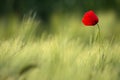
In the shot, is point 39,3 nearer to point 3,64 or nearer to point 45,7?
point 45,7

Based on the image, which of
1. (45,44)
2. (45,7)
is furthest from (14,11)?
(45,44)

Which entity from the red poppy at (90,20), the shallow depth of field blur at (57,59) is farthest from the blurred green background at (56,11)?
the shallow depth of field blur at (57,59)

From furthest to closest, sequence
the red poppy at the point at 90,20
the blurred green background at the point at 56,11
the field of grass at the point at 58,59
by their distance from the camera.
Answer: the blurred green background at the point at 56,11, the red poppy at the point at 90,20, the field of grass at the point at 58,59

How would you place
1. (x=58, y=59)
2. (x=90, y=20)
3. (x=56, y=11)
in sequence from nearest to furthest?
(x=58, y=59), (x=90, y=20), (x=56, y=11)

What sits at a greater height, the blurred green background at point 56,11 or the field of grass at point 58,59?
the blurred green background at point 56,11

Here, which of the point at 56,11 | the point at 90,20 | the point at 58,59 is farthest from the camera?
the point at 56,11

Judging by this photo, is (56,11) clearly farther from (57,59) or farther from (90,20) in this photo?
(57,59)

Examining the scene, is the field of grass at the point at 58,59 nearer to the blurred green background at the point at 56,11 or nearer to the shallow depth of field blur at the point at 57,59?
the shallow depth of field blur at the point at 57,59

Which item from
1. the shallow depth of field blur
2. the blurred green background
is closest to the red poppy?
the shallow depth of field blur

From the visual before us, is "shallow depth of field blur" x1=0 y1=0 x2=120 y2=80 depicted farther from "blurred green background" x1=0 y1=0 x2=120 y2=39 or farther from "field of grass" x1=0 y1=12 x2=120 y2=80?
"blurred green background" x1=0 y1=0 x2=120 y2=39

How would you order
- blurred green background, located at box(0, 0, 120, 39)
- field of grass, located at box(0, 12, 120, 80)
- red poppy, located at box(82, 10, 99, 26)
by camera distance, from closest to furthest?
field of grass, located at box(0, 12, 120, 80), red poppy, located at box(82, 10, 99, 26), blurred green background, located at box(0, 0, 120, 39)

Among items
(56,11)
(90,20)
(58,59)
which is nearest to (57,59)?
(58,59)

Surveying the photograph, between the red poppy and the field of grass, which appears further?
the red poppy
